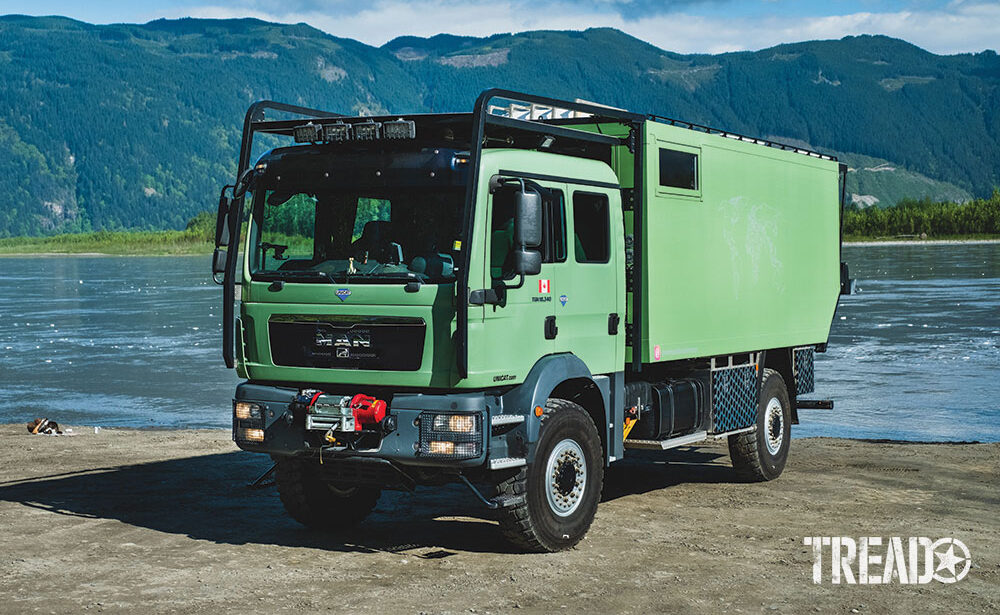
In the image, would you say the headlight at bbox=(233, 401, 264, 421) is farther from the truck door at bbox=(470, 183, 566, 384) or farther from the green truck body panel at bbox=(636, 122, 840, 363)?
the green truck body panel at bbox=(636, 122, 840, 363)

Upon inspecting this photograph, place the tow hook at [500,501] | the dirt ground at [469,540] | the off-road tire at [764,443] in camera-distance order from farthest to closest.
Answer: the off-road tire at [764,443] → the tow hook at [500,501] → the dirt ground at [469,540]

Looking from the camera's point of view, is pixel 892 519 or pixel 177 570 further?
pixel 892 519

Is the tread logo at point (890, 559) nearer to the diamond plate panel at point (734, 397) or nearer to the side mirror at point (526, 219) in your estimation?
the diamond plate panel at point (734, 397)

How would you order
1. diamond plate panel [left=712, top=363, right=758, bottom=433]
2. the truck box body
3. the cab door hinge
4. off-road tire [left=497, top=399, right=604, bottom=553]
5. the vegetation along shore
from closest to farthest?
off-road tire [left=497, top=399, right=604, bottom=553], the cab door hinge, the truck box body, diamond plate panel [left=712, top=363, right=758, bottom=433], the vegetation along shore

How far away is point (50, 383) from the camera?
22.8 metres

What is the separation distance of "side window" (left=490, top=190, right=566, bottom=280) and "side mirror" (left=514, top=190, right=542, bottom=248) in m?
0.25

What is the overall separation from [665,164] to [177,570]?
5161 millimetres

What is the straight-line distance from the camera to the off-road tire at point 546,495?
360 inches

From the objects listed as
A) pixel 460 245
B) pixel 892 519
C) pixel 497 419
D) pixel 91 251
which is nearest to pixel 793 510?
pixel 892 519

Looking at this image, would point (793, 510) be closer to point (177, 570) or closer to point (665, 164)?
point (665, 164)

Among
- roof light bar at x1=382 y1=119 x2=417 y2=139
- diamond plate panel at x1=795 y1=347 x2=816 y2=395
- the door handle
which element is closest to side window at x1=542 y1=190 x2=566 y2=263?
the door handle

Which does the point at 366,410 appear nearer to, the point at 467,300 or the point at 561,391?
the point at 467,300

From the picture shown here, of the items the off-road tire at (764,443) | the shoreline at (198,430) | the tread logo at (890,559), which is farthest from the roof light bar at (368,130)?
the shoreline at (198,430)

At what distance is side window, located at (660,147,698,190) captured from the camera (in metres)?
10.8
